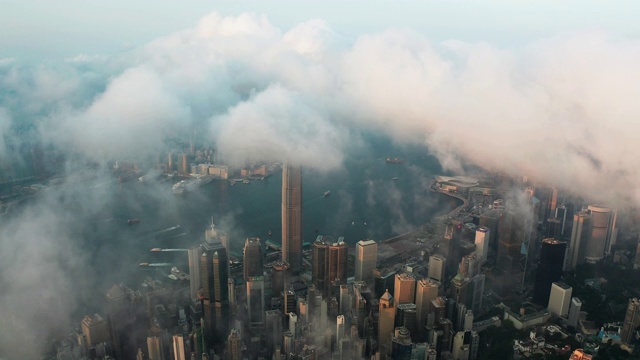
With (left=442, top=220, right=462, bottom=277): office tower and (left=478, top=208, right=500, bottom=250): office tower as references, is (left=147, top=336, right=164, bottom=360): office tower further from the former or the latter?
(left=478, top=208, right=500, bottom=250): office tower

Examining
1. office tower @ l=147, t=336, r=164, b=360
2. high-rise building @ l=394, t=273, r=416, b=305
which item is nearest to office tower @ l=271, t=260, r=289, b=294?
high-rise building @ l=394, t=273, r=416, b=305

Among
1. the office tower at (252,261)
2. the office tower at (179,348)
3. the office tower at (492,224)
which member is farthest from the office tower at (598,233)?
the office tower at (179,348)

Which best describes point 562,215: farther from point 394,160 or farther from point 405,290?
point 394,160

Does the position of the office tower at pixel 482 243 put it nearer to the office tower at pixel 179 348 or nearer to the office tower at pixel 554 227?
the office tower at pixel 554 227

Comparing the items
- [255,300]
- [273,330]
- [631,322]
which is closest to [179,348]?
[273,330]

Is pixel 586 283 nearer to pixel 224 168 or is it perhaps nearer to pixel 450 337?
pixel 450 337
